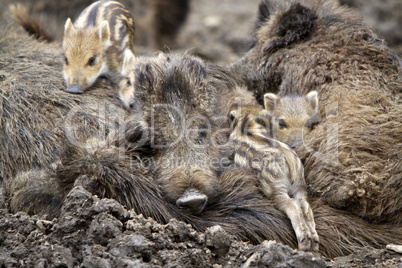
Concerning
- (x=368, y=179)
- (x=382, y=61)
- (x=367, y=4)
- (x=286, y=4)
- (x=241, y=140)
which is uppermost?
(x=367, y=4)

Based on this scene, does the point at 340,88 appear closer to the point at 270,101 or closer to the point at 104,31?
the point at 270,101

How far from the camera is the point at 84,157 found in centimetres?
352

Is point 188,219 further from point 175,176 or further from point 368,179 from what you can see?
point 368,179

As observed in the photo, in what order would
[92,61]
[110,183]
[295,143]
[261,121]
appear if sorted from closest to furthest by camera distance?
[110,183] < [295,143] < [261,121] < [92,61]

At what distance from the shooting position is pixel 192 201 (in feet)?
10.5

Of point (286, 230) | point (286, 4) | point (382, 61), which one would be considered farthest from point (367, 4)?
point (286, 230)

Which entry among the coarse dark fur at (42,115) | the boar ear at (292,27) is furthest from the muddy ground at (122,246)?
the boar ear at (292,27)

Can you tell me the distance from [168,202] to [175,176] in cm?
17

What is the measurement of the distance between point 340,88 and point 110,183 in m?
1.91

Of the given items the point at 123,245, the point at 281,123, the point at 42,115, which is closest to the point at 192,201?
the point at 123,245

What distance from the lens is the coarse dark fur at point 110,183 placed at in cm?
334

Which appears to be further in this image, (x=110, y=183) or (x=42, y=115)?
(x=42, y=115)

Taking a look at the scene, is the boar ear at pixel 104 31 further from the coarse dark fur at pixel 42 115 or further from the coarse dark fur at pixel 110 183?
the coarse dark fur at pixel 110 183

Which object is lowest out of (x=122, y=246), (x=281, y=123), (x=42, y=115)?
(x=122, y=246)
